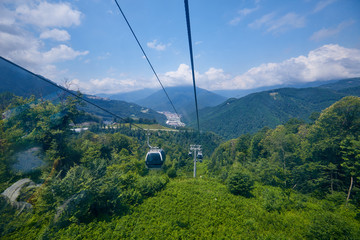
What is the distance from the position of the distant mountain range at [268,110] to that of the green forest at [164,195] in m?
113

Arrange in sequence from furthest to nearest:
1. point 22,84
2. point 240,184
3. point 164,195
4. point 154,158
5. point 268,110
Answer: point 268,110 < point 22,84 < point 240,184 < point 164,195 < point 154,158

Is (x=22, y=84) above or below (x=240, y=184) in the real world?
above

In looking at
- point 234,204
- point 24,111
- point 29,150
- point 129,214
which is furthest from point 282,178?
point 24,111

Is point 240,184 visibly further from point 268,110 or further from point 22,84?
point 268,110

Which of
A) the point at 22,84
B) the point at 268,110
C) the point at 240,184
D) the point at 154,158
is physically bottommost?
the point at 240,184

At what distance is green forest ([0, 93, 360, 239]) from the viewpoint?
8.06 m

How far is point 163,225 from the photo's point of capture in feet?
28.8

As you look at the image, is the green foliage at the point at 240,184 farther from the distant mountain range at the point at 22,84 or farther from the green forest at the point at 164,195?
the distant mountain range at the point at 22,84

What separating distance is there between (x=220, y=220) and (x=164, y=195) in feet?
17.6

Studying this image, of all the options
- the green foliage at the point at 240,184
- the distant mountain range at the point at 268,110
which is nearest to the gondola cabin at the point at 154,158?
the green foliage at the point at 240,184

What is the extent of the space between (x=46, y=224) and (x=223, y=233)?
11.1 m

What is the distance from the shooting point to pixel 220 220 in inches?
386

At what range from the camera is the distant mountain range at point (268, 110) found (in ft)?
419

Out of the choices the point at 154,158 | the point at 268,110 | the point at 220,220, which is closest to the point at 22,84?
the point at 154,158
